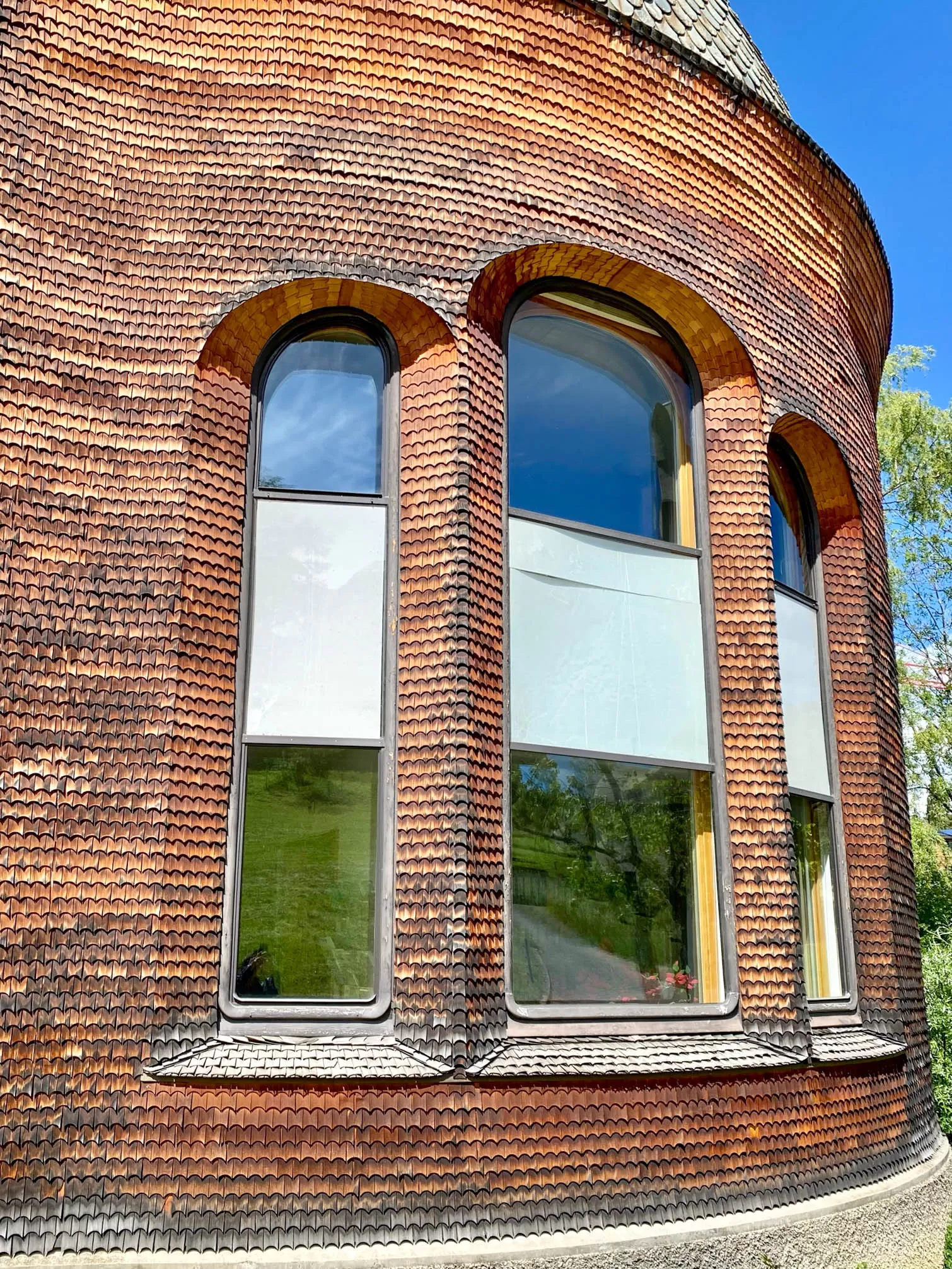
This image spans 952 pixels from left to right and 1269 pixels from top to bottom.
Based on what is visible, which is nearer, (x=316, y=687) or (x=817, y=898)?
(x=316, y=687)

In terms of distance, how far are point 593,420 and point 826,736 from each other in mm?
2809

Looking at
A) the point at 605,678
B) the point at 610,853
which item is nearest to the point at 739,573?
the point at 605,678

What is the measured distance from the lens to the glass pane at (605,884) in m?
6.12

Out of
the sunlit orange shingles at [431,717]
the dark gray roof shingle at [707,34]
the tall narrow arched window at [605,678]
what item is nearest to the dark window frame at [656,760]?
the tall narrow arched window at [605,678]

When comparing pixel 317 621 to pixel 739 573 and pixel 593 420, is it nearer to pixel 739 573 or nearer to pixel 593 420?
pixel 593 420

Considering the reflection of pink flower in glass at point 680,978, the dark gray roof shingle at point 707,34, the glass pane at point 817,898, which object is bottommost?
the reflection of pink flower in glass at point 680,978

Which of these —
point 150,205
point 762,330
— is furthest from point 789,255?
point 150,205

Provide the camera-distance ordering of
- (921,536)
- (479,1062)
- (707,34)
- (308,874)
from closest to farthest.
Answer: (479,1062)
(308,874)
(707,34)
(921,536)

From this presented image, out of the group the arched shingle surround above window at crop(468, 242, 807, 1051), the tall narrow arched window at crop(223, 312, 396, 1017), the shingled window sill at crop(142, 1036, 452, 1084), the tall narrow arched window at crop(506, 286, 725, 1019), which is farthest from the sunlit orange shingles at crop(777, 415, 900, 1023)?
the shingled window sill at crop(142, 1036, 452, 1084)

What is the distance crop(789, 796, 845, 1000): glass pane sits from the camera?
298 inches

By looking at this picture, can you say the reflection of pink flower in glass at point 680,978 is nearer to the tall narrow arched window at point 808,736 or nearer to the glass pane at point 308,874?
the tall narrow arched window at point 808,736

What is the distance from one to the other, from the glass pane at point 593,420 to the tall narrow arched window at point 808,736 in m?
1.05

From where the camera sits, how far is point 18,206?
5.93 meters

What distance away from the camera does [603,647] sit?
6.78 m
